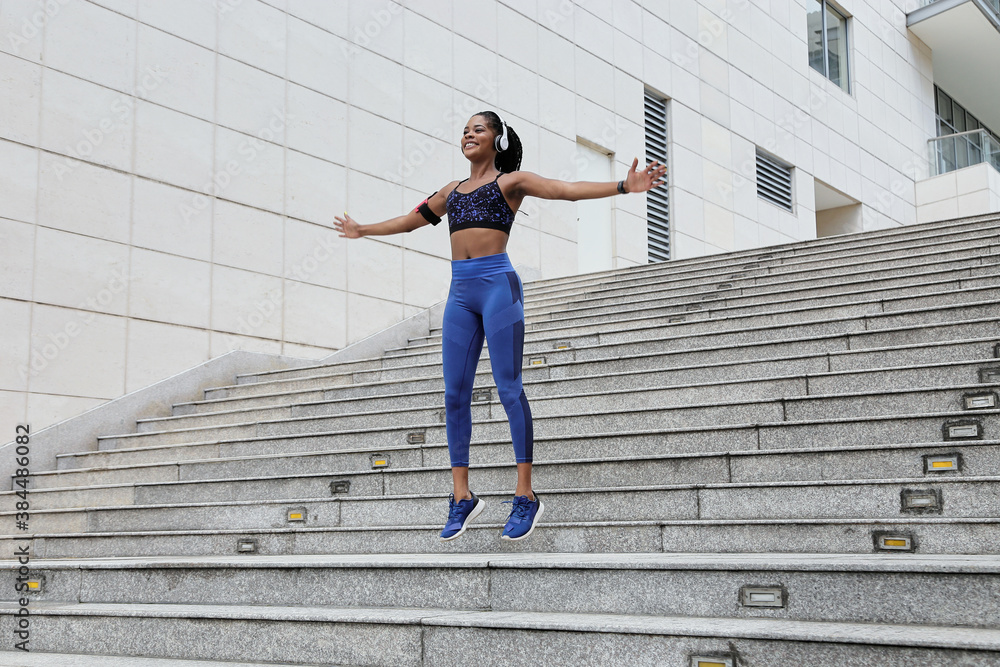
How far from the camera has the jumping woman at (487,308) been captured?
4492 millimetres

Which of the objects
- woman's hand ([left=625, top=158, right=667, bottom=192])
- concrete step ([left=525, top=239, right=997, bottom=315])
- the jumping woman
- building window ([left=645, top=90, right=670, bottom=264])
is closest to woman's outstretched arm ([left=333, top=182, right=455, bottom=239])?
the jumping woman

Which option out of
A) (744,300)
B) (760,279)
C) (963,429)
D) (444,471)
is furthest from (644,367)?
(963,429)

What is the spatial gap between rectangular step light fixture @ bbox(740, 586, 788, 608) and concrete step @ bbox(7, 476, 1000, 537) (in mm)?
849

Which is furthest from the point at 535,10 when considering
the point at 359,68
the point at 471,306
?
the point at 471,306

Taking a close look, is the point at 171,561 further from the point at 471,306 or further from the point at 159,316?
the point at 159,316

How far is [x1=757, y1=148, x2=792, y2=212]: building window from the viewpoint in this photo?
19.6m

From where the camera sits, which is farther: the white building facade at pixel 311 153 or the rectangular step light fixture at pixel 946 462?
the white building facade at pixel 311 153

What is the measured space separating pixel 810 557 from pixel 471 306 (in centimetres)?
179

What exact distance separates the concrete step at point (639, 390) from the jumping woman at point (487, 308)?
201 cm

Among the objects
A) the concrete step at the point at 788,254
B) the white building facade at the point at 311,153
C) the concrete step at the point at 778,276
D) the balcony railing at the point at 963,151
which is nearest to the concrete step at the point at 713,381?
the white building facade at the point at 311,153

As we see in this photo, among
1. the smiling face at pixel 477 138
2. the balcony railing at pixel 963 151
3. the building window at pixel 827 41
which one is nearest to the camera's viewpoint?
the smiling face at pixel 477 138

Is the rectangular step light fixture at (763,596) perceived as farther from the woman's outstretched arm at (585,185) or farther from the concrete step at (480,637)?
the woman's outstretched arm at (585,185)

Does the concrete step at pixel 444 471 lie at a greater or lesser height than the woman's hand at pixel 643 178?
lesser

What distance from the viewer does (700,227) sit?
17.6m
